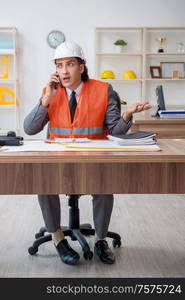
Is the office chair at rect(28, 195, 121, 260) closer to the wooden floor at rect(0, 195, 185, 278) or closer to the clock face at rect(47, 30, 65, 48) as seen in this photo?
the wooden floor at rect(0, 195, 185, 278)

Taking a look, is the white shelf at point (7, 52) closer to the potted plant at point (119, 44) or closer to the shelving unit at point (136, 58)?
the shelving unit at point (136, 58)

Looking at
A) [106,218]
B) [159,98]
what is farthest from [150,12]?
[106,218]

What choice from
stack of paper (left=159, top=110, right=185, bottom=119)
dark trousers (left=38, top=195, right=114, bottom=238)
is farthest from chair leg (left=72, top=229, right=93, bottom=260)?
stack of paper (left=159, top=110, right=185, bottom=119)

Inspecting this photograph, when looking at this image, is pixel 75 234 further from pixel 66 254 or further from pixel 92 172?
pixel 92 172

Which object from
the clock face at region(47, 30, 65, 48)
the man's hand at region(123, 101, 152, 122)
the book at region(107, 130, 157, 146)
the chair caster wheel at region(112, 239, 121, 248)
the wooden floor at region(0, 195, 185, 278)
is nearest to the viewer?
the book at region(107, 130, 157, 146)

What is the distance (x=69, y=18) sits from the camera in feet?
22.1

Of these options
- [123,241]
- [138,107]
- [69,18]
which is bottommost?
[123,241]

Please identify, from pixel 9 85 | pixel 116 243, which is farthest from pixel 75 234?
pixel 9 85

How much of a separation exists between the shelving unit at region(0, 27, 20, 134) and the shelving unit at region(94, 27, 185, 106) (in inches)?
51.1

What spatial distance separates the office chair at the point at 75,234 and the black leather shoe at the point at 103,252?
46mm

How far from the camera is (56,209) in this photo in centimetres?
231

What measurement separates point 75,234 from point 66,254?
0.23 metres

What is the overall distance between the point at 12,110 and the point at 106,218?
4907 millimetres

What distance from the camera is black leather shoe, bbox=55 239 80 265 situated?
7.50ft
